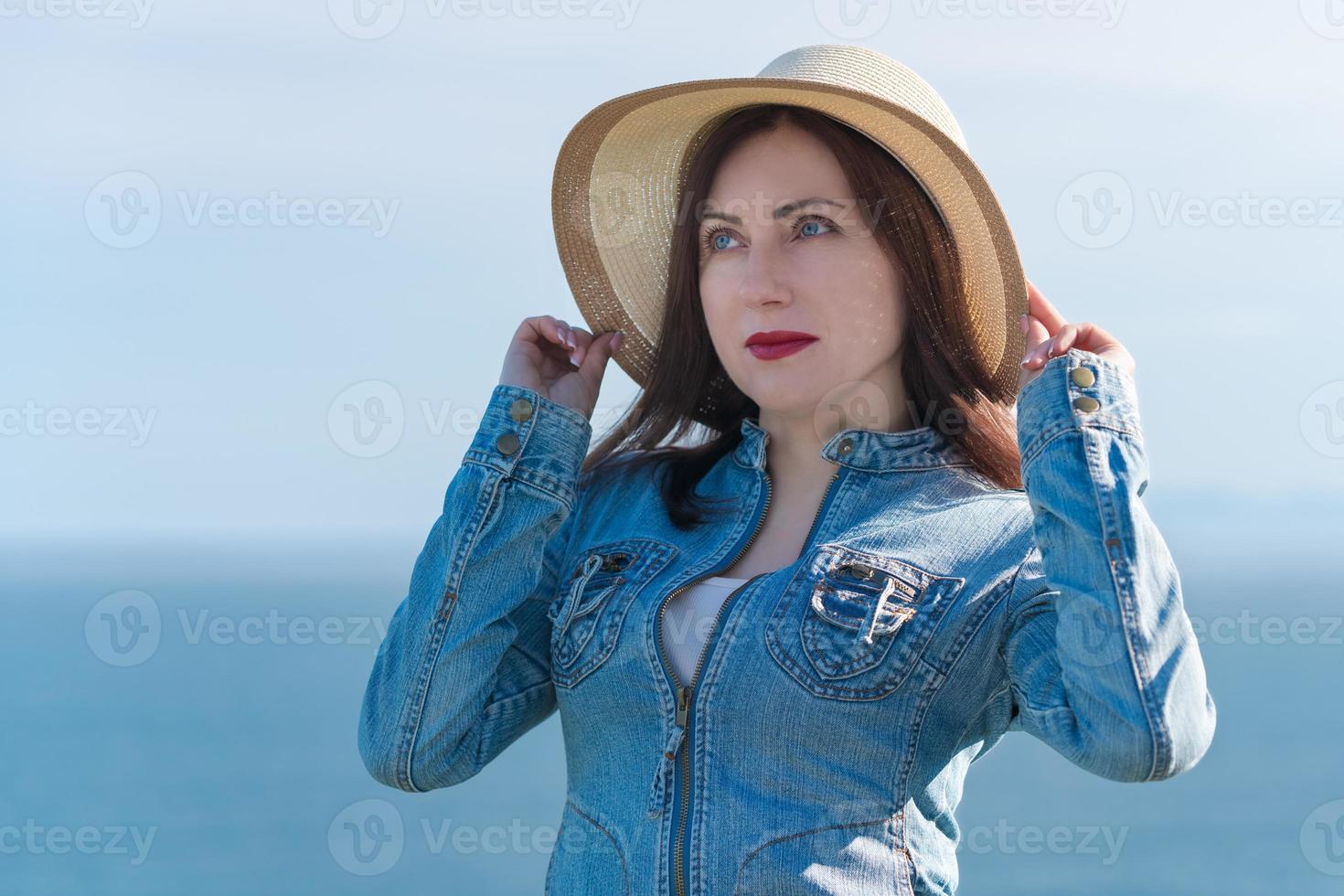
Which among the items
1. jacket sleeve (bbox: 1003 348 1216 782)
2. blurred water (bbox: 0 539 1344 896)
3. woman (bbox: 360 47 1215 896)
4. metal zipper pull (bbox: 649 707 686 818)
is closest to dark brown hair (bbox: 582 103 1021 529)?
woman (bbox: 360 47 1215 896)

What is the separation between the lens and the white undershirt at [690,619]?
1.88m

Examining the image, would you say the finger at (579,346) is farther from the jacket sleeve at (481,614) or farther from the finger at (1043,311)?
the finger at (1043,311)

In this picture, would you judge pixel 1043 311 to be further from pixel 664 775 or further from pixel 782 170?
pixel 664 775

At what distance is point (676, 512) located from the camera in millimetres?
2135

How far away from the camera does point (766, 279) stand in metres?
2.00

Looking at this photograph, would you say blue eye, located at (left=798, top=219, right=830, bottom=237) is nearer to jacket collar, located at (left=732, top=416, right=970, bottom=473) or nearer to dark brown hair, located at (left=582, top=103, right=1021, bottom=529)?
dark brown hair, located at (left=582, top=103, right=1021, bottom=529)

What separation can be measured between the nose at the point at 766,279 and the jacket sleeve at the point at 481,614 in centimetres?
35

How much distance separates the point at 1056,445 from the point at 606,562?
0.67 m

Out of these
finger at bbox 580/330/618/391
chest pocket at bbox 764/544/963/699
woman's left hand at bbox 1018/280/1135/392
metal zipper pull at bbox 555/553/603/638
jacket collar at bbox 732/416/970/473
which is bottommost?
metal zipper pull at bbox 555/553/603/638

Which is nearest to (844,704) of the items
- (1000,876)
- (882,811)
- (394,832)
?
(882,811)

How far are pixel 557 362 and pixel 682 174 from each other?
1.18 feet

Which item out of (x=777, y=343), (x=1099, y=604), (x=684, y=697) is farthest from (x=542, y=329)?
(x=1099, y=604)

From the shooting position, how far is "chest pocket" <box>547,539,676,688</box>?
1973mm

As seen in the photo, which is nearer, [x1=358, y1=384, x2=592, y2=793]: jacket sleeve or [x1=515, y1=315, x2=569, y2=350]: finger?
[x1=358, y1=384, x2=592, y2=793]: jacket sleeve
